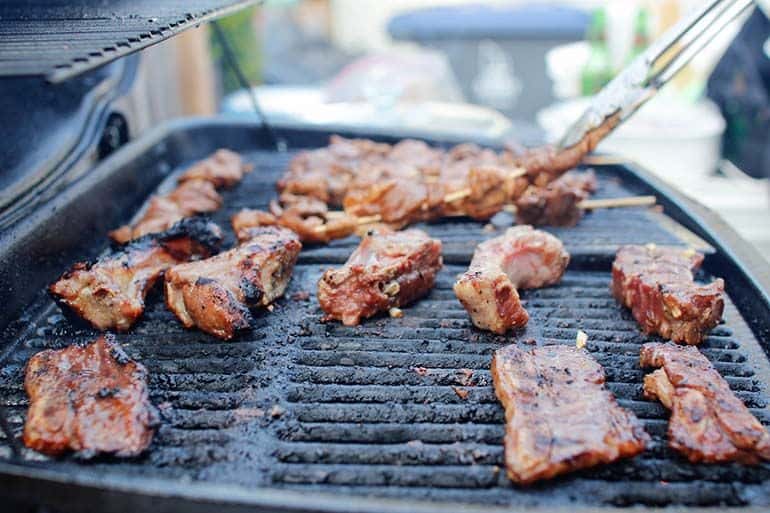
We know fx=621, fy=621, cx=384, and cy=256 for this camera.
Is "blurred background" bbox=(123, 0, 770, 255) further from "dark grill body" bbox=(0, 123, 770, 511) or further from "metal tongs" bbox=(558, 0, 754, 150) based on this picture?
"dark grill body" bbox=(0, 123, 770, 511)

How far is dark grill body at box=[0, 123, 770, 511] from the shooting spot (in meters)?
1.85

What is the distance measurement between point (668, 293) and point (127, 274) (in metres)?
2.35

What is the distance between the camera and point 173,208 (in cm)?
365

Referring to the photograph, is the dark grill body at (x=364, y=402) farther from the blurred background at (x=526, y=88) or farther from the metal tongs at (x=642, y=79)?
the blurred background at (x=526, y=88)

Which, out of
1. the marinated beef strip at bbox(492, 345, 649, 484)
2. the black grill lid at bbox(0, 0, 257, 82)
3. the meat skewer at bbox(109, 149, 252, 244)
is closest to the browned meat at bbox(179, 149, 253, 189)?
the meat skewer at bbox(109, 149, 252, 244)

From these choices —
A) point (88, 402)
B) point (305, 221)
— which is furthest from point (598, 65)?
point (88, 402)

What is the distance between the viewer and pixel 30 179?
10.3 feet

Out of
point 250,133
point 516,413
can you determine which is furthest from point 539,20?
point 516,413

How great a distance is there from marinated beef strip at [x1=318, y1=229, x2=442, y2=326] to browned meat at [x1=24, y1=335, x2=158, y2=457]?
2.77 ft

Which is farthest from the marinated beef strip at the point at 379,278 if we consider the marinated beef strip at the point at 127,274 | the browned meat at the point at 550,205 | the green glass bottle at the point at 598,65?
the green glass bottle at the point at 598,65

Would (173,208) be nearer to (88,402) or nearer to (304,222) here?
(304,222)

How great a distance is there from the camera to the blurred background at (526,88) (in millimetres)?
5648

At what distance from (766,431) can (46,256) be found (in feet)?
9.92

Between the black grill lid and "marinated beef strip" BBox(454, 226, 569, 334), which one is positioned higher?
the black grill lid
